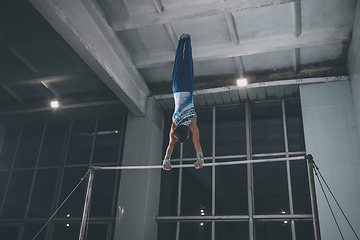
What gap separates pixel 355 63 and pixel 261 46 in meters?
1.96

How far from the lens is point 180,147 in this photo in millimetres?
8805

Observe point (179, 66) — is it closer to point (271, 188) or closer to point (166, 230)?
point (271, 188)

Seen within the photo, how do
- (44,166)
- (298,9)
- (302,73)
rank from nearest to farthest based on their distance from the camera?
(298,9), (302,73), (44,166)

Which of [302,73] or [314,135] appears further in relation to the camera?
[302,73]

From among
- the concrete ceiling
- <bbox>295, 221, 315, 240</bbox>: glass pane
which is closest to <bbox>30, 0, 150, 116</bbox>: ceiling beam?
the concrete ceiling

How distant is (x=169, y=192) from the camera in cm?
848

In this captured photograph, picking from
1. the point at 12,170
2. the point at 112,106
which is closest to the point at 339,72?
the point at 112,106

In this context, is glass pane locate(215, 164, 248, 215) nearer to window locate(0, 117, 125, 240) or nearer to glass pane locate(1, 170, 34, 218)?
window locate(0, 117, 125, 240)

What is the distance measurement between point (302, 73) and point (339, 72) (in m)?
0.83

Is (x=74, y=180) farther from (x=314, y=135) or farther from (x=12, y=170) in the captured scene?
(x=314, y=135)

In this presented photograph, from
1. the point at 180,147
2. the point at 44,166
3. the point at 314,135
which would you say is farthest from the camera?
the point at 44,166

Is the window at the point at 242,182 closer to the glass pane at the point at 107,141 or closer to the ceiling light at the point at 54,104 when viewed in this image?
the glass pane at the point at 107,141

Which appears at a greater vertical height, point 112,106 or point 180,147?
point 112,106

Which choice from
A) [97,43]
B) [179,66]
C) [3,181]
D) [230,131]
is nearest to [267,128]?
[230,131]
